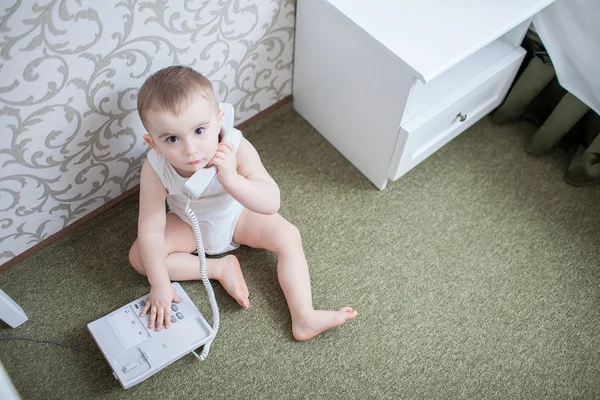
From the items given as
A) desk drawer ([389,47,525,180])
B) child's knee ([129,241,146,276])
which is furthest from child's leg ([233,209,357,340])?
desk drawer ([389,47,525,180])

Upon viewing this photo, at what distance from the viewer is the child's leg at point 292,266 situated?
111 cm

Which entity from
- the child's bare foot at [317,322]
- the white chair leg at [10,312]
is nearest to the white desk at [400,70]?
the child's bare foot at [317,322]

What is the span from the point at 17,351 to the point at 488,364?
102cm

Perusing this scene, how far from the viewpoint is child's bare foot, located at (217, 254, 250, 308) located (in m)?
1.15

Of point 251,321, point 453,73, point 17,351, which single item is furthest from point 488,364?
point 17,351

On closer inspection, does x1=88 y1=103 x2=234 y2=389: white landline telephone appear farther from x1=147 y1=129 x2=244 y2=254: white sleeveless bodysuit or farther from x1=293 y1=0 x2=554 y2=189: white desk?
x1=293 y1=0 x2=554 y2=189: white desk

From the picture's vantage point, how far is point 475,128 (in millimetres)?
1491

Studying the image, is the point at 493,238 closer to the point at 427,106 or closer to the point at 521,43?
the point at 427,106

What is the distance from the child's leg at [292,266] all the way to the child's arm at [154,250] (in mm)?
184

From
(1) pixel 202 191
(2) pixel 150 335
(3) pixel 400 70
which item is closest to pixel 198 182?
(1) pixel 202 191

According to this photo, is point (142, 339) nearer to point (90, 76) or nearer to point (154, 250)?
point (154, 250)

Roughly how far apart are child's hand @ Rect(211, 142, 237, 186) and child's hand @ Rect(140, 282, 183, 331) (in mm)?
296

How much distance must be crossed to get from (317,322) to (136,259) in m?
0.43

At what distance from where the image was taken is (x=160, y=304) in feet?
3.60
